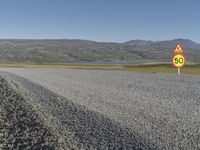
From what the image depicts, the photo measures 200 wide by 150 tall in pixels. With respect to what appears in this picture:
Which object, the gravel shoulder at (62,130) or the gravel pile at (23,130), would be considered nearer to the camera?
the gravel shoulder at (62,130)

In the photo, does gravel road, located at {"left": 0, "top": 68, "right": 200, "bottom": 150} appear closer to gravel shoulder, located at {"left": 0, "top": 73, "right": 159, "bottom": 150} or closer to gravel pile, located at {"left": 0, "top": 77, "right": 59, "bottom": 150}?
gravel shoulder, located at {"left": 0, "top": 73, "right": 159, "bottom": 150}

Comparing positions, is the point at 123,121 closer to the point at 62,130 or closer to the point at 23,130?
the point at 62,130

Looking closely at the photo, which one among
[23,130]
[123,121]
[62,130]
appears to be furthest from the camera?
[123,121]

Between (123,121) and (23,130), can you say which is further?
(123,121)

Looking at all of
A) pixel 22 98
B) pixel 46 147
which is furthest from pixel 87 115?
pixel 22 98

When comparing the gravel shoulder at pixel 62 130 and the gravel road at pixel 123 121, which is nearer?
the gravel shoulder at pixel 62 130

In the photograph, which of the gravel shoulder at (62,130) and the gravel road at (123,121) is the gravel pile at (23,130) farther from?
the gravel road at (123,121)

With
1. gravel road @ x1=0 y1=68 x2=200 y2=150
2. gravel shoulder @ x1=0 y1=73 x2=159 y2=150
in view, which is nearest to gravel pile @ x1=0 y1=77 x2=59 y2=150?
gravel shoulder @ x1=0 y1=73 x2=159 y2=150

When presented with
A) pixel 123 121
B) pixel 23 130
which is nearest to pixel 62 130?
pixel 23 130

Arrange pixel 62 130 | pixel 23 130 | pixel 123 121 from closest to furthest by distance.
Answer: pixel 62 130
pixel 23 130
pixel 123 121

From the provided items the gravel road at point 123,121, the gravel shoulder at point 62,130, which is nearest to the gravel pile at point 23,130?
the gravel shoulder at point 62,130

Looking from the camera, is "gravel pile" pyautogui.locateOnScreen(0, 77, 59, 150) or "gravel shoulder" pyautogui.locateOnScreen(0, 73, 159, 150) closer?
"gravel shoulder" pyautogui.locateOnScreen(0, 73, 159, 150)

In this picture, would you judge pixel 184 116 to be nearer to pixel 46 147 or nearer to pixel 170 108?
pixel 170 108

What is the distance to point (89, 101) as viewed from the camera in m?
17.2
